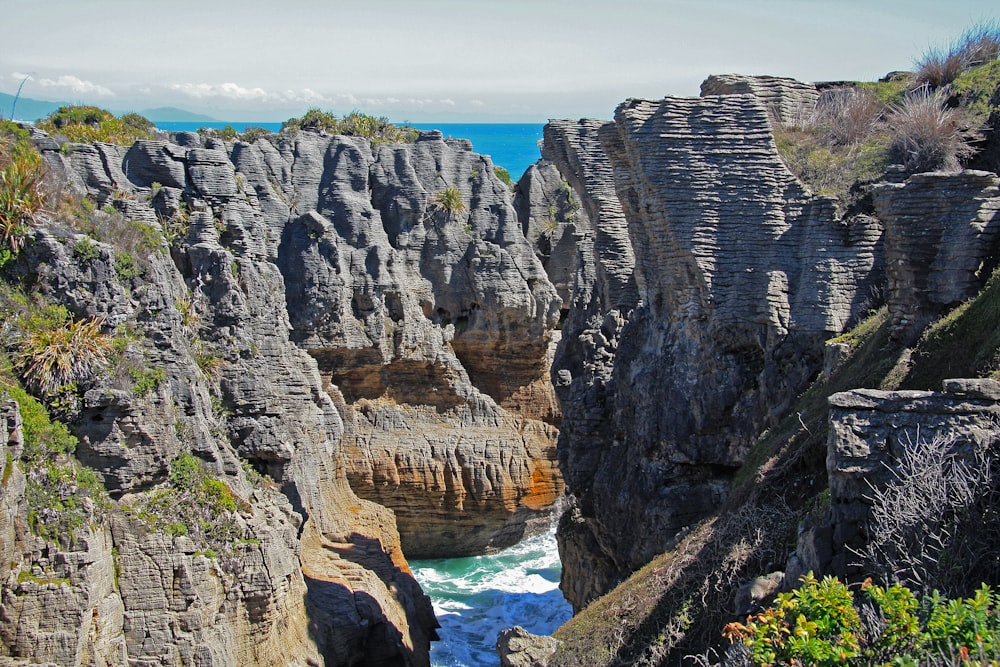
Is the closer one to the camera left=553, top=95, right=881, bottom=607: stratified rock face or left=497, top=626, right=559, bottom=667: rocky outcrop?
left=497, top=626, right=559, bottom=667: rocky outcrop

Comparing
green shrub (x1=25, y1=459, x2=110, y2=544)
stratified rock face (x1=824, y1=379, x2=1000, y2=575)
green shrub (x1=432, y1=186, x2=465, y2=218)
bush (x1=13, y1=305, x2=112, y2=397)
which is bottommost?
green shrub (x1=25, y1=459, x2=110, y2=544)

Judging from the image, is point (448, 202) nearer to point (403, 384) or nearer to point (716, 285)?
point (403, 384)

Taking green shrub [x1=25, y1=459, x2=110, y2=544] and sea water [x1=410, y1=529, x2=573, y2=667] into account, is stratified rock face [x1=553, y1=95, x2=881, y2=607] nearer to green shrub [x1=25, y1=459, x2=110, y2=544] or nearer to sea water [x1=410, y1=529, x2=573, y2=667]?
sea water [x1=410, y1=529, x2=573, y2=667]

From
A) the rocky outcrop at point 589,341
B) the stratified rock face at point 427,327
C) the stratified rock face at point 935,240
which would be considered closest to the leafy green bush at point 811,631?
the stratified rock face at point 935,240

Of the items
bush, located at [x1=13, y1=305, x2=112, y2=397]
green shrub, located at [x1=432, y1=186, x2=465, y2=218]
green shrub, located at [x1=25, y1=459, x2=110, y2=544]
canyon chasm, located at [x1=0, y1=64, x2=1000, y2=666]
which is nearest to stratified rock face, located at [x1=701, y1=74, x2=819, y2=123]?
canyon chasm, located at [x1=0, y1=64, x2=1000, y2=666]

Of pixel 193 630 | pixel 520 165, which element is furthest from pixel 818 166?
pixel 520 165

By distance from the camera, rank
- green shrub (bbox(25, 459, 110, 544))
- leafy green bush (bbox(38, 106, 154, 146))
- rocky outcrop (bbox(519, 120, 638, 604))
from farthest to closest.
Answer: leafy green bush (bbox(38, 106, 154, 146))
rocky outcrop (bbox(519, 120, 638, 604))
green shrub (bbox(25, 459, 110, 544))

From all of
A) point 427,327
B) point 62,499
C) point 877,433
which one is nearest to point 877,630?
point 877,433

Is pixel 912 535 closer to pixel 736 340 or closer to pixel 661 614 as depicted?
pixel 661 614
